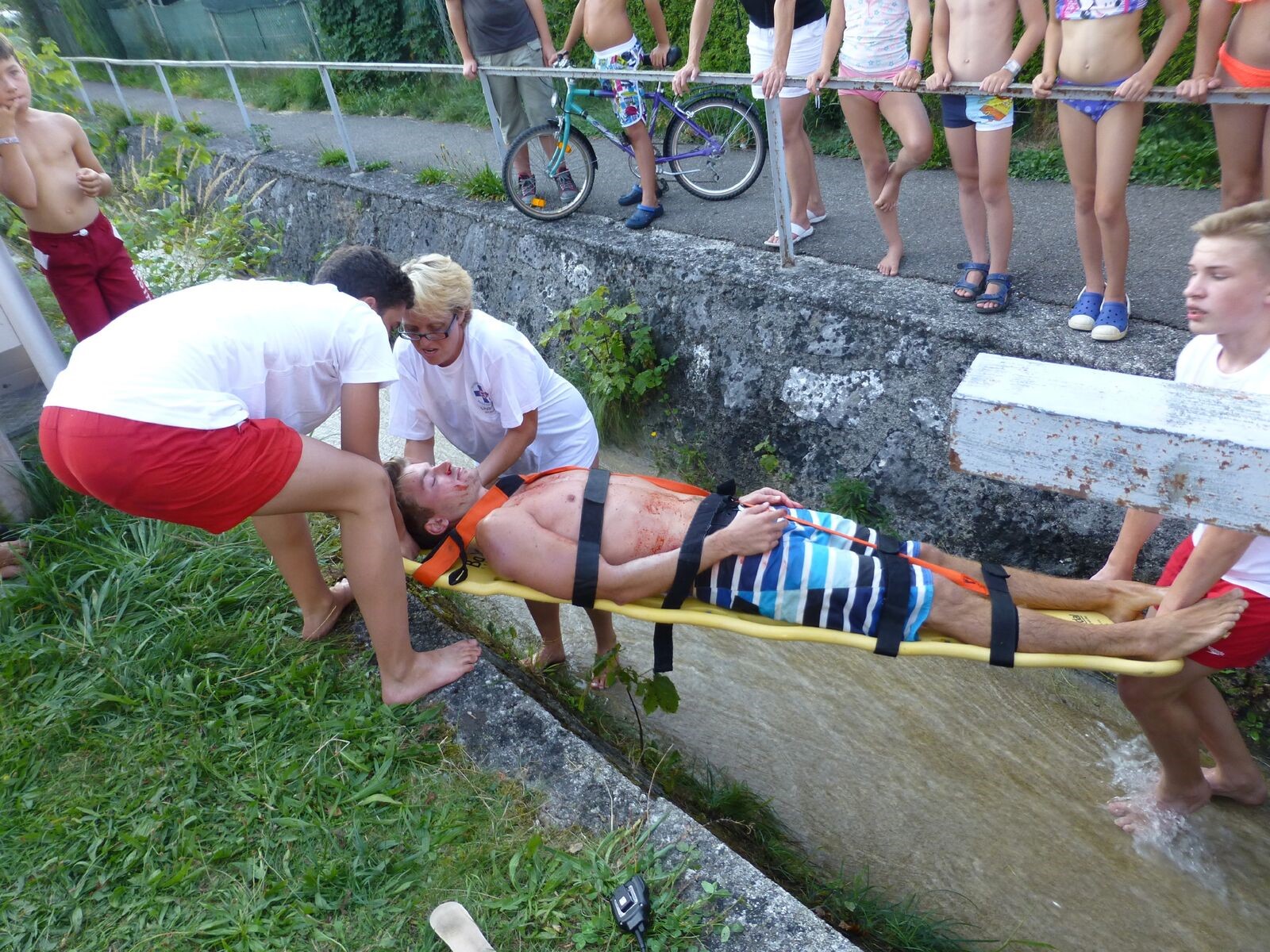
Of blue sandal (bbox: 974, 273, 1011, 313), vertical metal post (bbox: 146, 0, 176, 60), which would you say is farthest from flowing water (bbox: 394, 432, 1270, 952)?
vertical metal post (bbox: 146, 0, 176, 60)

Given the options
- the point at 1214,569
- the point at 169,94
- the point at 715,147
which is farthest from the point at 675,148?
the point at 169,94

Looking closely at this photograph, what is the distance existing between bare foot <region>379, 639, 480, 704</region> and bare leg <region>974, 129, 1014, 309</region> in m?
2.62

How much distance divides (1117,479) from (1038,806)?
7.50 ft

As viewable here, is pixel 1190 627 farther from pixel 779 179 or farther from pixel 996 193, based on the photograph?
pixel 779 179

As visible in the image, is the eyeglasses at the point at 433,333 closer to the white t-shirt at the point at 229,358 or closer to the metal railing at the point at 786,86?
the white t-shirt at the point at 229,358

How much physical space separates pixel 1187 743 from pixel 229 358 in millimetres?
2993

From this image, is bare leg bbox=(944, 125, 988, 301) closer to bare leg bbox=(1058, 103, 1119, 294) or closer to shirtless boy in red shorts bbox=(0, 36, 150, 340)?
bare leg bbox=(1058, 103, 1119, 294)

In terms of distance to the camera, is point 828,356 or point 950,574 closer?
point 950,574

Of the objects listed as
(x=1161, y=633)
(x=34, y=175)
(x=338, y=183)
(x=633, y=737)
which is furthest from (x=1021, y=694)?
(x=338, y=183)

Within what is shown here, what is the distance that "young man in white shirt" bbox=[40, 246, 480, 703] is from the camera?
225 cm

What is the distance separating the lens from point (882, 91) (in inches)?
157

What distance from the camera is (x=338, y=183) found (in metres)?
7.54

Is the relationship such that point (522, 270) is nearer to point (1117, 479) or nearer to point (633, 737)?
point (633, 737)

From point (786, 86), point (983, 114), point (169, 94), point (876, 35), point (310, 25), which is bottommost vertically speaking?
point (983, 114)
